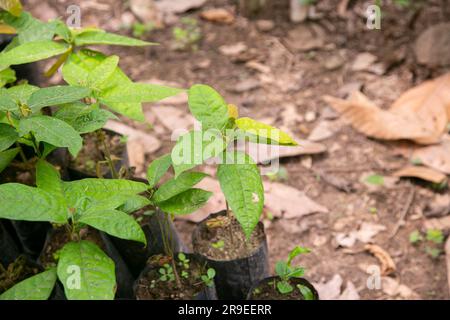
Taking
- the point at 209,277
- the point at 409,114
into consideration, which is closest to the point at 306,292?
the point at 209,277

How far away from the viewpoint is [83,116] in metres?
1.46

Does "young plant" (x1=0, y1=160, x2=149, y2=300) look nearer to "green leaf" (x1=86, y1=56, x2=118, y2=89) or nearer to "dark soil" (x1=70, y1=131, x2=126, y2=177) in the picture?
"green leaf" (x1=86, y1=56, x2=118, y2=89)

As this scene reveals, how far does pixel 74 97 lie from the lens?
4.44ft

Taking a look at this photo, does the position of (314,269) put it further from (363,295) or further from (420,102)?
(420,102)

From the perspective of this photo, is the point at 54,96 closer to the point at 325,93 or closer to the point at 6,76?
the point at 6,76

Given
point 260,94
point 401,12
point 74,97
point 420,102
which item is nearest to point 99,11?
point 260,94

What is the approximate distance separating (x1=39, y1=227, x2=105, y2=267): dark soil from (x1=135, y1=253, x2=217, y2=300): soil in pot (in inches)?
10.0

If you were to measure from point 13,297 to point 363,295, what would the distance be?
1.43 meters

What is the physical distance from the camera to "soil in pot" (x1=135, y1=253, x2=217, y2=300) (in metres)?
1.65

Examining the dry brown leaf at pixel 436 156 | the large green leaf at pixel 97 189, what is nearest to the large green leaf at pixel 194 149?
the large green leaf at pixel 97 189

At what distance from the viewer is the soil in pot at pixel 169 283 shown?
1654 millimetres

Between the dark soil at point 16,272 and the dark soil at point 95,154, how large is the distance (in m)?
0.43

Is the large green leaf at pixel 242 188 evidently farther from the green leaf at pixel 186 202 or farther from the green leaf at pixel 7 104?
the green leaf at pixel 7 104

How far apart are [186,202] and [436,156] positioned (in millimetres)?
1668
